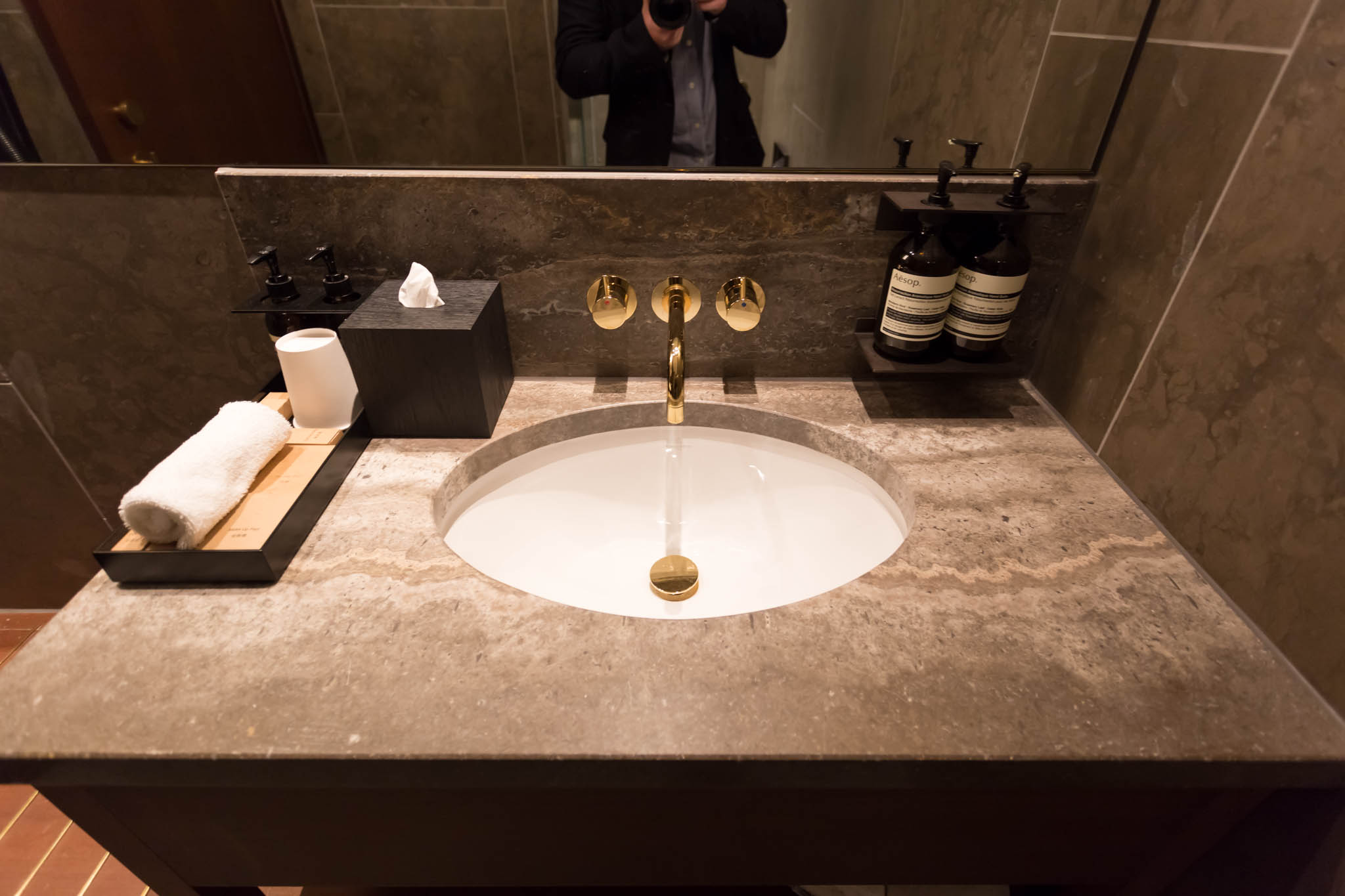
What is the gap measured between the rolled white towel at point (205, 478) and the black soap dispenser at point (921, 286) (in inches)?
28.0

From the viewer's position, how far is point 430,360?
2.41 feet

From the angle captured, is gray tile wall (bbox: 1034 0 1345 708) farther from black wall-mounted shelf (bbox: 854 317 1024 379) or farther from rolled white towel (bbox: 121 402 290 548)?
rolled white towel (bbox: 121 402 290 548)

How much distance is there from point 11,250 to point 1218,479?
4.92 ft

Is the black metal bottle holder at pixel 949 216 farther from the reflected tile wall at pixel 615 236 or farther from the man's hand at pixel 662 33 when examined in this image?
the man's hand at pixel 662 33

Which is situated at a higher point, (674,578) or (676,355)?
(676,355)

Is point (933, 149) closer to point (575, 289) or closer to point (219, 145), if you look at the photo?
point (575, 289)

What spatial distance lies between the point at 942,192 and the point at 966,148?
0.11m

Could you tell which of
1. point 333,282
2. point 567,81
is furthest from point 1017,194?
point 333,282

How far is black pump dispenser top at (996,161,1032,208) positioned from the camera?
2.39ft

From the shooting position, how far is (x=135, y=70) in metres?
0.75

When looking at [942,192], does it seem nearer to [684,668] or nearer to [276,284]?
[684,668]

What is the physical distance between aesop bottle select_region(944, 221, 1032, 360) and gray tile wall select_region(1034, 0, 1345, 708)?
119 mm

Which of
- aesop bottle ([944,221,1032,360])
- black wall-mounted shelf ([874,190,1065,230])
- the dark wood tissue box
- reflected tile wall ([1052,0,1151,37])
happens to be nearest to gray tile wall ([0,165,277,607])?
the dark wood tissue box

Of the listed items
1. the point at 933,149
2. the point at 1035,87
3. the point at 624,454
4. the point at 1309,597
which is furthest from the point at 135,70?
the point at 1309,597
